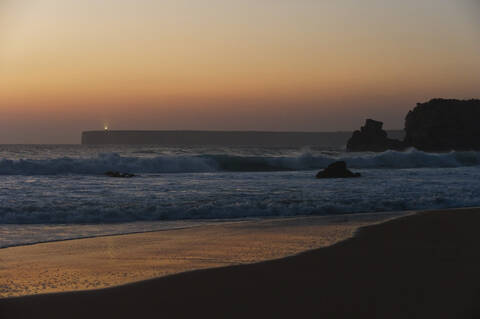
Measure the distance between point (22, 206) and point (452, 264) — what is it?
7236 millimetres

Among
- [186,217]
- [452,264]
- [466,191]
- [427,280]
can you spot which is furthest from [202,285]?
[466,191]

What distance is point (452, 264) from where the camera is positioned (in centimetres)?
527

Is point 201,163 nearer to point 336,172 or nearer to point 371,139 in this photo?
point 336,172

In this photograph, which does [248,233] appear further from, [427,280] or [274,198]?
[274,198]

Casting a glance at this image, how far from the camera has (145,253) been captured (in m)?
5.98

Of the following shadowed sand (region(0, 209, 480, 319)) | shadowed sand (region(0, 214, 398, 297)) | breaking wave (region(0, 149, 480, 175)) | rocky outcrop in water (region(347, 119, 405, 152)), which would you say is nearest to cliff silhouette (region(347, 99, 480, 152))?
rocky outcrop in water (region(347, 119, 405, 152))

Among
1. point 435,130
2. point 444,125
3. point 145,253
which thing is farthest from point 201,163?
point 444,125

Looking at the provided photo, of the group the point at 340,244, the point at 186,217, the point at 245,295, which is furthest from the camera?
the point at 186,217

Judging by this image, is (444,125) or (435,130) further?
(444,125)

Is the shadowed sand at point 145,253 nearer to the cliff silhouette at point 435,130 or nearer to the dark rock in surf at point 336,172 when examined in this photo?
the dark rock in surf at point 336,172

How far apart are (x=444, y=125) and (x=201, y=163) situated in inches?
1921

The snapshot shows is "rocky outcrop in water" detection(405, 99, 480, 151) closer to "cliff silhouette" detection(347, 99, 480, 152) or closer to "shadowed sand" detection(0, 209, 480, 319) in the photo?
"cliff silhouette" detection(347, 99, 480, 152)

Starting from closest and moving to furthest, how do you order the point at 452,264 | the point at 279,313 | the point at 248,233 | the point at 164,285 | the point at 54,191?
the point at 279,313 < the point at 164,285 < the point at 452,264 < the point at 248,233 < the point at 54,191

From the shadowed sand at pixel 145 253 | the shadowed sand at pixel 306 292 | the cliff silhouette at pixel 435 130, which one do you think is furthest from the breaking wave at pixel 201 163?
the cliff silhouette at pixel 435 130
